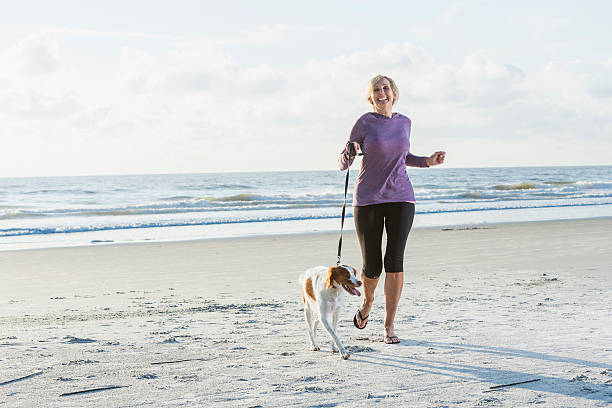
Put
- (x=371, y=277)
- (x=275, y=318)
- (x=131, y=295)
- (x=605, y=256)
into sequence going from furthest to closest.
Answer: (x=605, y=256) < (x=131, y=295) < (x=275, y=318) < (x=371, y=277)

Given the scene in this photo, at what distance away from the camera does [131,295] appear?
22.2ft

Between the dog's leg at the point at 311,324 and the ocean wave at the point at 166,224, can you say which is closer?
the dog's leg at the point at 311,324

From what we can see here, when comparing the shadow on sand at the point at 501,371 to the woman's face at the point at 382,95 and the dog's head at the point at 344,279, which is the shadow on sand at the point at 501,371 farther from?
the woman's face at the point at 382,95

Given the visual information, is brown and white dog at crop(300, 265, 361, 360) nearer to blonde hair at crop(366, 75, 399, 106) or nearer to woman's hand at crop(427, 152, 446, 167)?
woman's hand at crop(427, 152, 446, 167)

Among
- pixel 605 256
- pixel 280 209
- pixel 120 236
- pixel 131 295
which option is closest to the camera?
pixel 131 295

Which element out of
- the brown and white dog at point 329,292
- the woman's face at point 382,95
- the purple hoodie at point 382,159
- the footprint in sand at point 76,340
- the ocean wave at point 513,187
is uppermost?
the woman's face at point 382,95

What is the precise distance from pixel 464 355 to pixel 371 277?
84 cm

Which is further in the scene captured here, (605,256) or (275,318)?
(605,256)

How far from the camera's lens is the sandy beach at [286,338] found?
11.1 feet

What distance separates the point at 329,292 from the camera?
4.10m

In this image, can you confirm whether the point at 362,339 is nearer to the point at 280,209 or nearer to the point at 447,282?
the point at 447,282

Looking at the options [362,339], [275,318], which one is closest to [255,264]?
[275,318]

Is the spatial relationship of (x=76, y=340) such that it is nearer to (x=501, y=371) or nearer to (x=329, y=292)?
(x=329, y=292)

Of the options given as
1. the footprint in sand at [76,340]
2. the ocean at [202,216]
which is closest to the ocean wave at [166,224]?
the ocean at [202,216]
